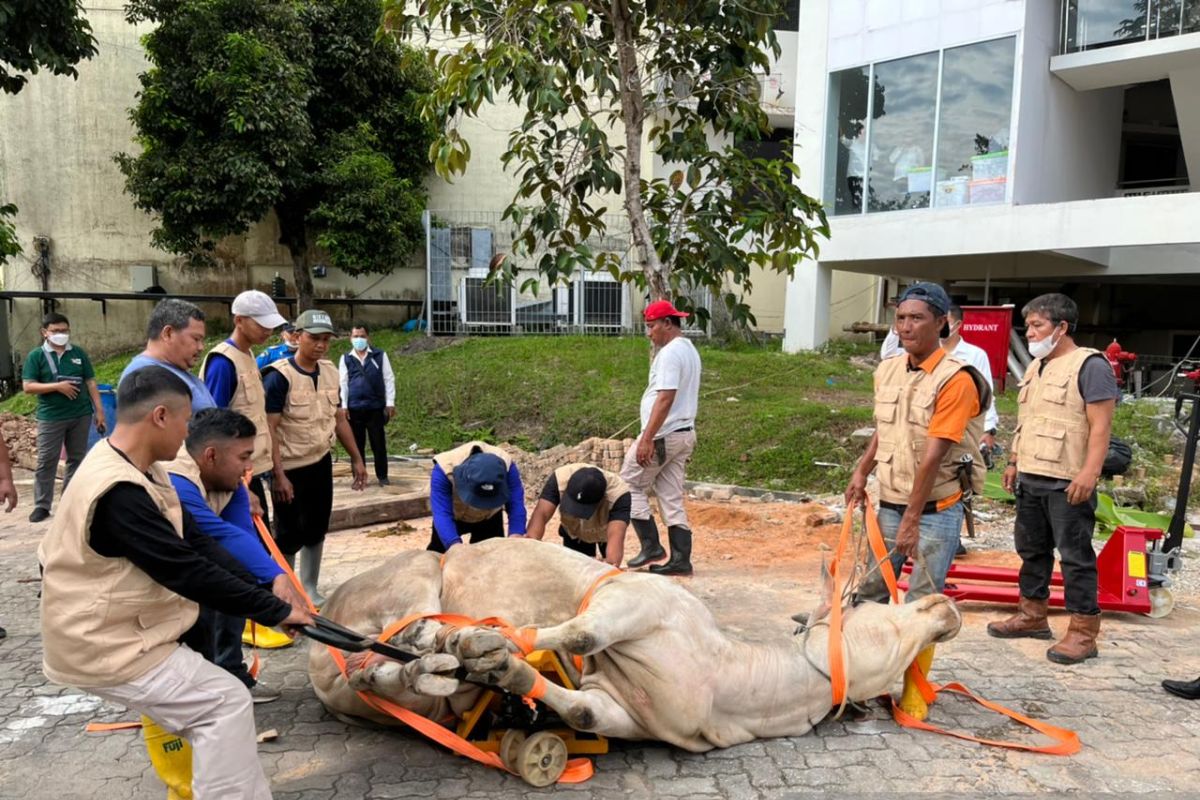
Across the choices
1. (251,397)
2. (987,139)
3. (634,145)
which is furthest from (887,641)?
(987,139)

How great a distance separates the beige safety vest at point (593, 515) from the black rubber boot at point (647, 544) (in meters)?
1.06

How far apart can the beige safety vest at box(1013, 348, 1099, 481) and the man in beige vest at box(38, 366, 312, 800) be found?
3.81 meters

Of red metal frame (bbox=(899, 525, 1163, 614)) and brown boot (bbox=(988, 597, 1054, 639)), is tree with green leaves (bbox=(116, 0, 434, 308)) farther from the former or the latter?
brown boot (bbox=(988, 597, 1054, 639))

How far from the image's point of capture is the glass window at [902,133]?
1399cm

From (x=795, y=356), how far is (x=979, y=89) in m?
5.27

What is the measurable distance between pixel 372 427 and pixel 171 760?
19.9 feet

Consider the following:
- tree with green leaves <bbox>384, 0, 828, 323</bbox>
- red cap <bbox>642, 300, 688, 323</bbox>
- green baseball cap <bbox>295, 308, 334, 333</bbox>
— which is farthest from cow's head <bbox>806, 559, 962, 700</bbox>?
tree with green leaves <bbox>384, 0, 828, 323</bbox>

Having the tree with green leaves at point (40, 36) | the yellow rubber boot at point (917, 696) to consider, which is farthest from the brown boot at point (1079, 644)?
the tree with green leaves at point (40, 36)

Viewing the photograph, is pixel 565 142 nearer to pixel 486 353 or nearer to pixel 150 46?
pixel 486 353

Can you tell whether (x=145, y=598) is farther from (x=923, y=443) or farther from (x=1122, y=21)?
(x=1122, y=21)

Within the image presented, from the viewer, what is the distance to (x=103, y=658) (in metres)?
2.45

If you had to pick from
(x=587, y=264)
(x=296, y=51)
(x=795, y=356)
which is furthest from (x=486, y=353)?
(x=587, y=264)

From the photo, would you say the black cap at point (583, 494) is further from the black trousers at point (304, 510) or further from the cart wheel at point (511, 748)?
the cart wheel at point (511, 748)

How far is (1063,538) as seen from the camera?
433 cm
